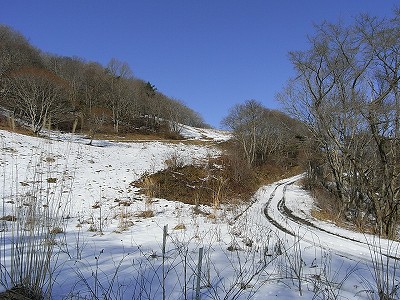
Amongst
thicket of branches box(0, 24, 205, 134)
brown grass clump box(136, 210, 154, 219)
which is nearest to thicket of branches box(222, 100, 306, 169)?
thicket of branches box(0, 24, 205, 134)

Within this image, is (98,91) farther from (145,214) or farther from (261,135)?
(145,214)

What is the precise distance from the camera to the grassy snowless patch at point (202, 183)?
1754 centimetres

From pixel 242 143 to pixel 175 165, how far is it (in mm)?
25059

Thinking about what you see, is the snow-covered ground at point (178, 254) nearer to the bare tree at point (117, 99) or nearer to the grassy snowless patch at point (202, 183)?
the grassy snowless patch at point (202, 183)

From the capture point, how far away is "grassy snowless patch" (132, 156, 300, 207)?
17.5 metres

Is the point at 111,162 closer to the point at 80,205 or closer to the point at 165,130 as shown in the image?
the point at 80,205

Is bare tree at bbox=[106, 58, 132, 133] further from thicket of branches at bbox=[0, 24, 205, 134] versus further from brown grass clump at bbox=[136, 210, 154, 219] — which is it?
brown grass clump at bbox=[136, 210, 154, 219]

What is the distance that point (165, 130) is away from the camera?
66688 millimetres

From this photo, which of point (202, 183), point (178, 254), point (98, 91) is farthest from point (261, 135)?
point (178, 254)

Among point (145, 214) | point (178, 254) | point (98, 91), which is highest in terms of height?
point (98, 91)

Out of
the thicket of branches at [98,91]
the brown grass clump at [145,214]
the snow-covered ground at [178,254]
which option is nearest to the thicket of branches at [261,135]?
the thicket of branches at [98,91]

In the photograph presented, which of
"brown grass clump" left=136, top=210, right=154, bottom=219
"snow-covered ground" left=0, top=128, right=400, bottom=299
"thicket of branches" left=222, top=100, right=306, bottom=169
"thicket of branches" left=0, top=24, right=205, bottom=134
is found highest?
"thicket of branches" left=0, top=24, right=205, bottom=134

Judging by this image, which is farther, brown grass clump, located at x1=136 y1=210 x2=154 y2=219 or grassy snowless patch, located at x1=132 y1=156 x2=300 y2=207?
grassy snowless patch, located at x1=132 y1=156 x2=300 y2=207

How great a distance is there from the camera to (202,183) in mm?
21750
